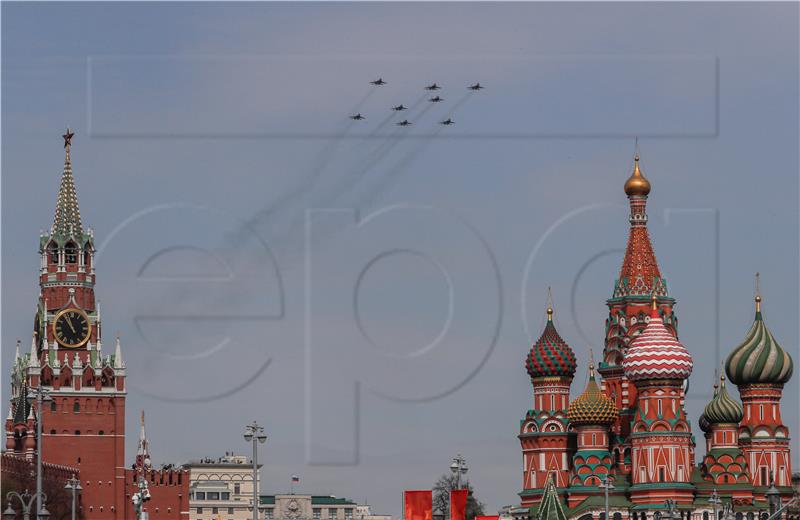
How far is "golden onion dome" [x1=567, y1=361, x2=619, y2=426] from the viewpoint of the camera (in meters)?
164

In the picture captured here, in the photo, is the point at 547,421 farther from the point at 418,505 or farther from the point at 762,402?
the point at 418,505

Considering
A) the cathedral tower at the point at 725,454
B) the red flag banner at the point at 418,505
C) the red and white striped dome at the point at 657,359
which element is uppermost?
the red and white striped dome at the point at 657,359

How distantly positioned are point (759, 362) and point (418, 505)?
261ft

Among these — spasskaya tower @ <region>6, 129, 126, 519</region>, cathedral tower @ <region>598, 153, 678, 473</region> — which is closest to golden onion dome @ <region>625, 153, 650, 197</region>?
cathedral tower @ <region>598, 153, 678, 473</region>

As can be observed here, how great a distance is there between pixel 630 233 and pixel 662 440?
70.5 ft

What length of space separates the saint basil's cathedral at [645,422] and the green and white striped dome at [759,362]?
8 centimetres

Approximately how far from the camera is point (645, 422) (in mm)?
159000

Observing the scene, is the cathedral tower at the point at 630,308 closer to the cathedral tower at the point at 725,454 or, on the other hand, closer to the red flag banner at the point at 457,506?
the cathedral tower at the point at 725,454

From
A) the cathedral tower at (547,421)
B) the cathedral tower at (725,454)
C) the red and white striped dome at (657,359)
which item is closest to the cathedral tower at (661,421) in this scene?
the red and white striped dome at (657,359)

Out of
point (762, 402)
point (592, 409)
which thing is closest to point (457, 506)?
point (592, 409)

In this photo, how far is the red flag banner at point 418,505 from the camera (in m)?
90.9

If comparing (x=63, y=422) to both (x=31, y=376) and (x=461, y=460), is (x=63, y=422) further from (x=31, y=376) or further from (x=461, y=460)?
(x=461, y=460)

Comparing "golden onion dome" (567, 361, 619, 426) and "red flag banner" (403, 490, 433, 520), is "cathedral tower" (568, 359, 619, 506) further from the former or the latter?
"red flag banner" (403, 490, 433, 520)

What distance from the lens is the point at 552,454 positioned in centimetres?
16825
